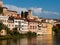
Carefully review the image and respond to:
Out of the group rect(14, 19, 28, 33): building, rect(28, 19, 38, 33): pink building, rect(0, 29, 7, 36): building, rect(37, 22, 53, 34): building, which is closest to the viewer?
Result: rect(0, 29, 7, 36): building

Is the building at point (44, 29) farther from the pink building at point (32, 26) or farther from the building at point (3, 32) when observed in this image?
the building at point (3, 32)

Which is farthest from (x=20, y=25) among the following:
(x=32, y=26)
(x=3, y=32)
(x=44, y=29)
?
(x=44, y=29)

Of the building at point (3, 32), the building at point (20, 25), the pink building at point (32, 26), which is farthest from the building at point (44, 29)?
the building at point (3, 32)

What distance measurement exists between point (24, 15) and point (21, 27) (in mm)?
11280

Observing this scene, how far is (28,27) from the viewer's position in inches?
1583

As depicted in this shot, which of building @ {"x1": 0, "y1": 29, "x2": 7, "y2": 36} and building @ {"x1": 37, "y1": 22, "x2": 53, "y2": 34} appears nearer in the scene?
building @ {"x1": 0, "y1": 29, "x2": 7, "y2": 36}

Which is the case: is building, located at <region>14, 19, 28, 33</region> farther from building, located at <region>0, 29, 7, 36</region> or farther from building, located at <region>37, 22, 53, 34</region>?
building, located at <region>0, 29, 7, 36</region>

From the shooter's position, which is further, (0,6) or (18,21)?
(0,6)

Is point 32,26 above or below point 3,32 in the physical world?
above

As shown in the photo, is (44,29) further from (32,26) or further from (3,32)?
(3,32)

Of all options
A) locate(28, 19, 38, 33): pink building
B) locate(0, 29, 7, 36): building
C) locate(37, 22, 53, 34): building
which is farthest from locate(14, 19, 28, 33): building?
locate(0, 29, 7, 36): building

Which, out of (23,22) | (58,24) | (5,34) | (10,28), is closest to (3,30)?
(5,34)

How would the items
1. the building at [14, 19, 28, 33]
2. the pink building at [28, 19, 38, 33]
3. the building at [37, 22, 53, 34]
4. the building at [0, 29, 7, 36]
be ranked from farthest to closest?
the building at [37, 22, 53, 34]
the pink building at [28, 19, 38, 33]
the building at [14, 19, 28, 33]
the building at [0, 29, 7, 36]

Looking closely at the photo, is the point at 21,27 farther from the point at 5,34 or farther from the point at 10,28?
the point at 5,34
